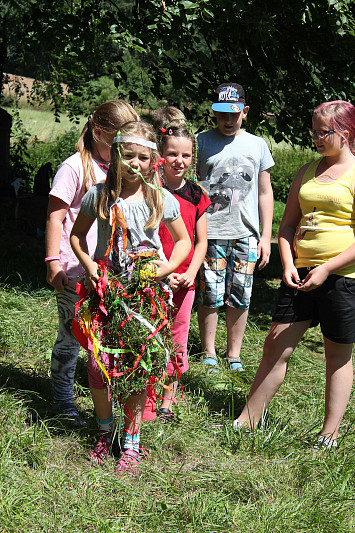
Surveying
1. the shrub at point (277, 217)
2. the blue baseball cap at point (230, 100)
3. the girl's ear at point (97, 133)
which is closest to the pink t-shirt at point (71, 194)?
the girl's ear at point (97, 133)

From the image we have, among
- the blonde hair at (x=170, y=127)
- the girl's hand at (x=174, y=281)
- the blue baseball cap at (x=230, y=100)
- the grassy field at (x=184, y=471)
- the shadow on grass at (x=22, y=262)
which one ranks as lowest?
the grassy field at (x=184, y=471)

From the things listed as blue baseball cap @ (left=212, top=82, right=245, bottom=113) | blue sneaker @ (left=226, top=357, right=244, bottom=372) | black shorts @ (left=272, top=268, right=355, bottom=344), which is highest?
blue baseball cap @ (left=212, top=82, right=245, bottom=113)

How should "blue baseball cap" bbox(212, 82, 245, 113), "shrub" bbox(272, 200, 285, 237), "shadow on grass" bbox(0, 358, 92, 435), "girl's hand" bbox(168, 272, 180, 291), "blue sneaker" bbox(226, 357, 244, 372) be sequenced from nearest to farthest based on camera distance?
"girl's hand" bbox(168, 272, 180, 291) < "shadow on grass" bbox(0, 358, 92, 435) < "blue baseball cap" bbox(212, 82, 245, 113) < "blue sneaker" bbox(226, 357, 244, 372) < "shrub" bbox(272, 200, 285, 237)

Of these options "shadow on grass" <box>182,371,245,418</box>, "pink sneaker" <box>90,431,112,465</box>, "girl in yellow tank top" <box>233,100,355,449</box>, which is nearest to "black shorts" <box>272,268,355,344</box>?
"girl in yellow tank top" <box>233,100,355,449</box>

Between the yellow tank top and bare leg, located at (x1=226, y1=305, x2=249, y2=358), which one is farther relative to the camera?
bare leg, located at (x1=226, y1=305, x2=249, y2=358)

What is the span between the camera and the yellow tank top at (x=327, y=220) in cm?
293

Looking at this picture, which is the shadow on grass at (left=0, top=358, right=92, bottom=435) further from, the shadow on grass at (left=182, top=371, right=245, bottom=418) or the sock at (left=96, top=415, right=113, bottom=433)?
the shadow on grass at (left=182, top=371, right=245, bottom=418)

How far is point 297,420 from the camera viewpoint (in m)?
3.52

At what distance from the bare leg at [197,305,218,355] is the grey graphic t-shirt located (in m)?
0.56

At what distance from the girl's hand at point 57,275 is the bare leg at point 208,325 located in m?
1.58

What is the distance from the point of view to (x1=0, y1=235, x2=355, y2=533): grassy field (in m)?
2.42

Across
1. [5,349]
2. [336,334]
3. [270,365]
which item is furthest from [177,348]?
[5,349]

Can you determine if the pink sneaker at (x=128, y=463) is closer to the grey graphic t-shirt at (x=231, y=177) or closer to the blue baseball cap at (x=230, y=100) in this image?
the grey graphic t-shirt at (x=231, y=177)

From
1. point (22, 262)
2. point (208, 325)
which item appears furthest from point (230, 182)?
point (22, 262)
